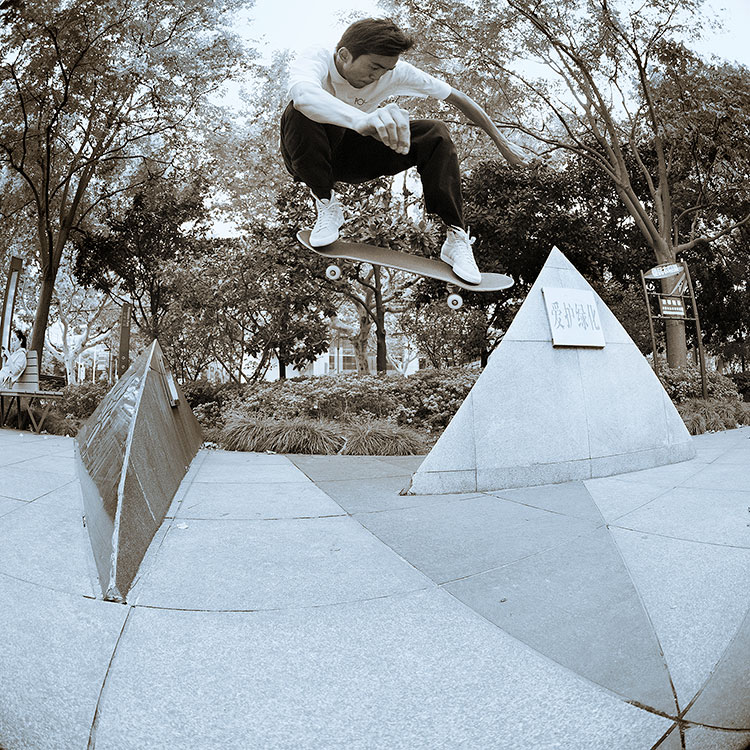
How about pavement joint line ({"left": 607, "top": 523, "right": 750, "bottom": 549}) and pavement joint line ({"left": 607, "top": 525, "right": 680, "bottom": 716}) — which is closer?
pavement joint line ({"left": 607, "top": 525, "right": 680, "bottom": 716})

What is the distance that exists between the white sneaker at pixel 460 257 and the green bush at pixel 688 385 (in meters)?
9.48

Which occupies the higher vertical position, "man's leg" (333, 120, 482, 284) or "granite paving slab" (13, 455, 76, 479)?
"man's leg" (333, 120, 482, 284)

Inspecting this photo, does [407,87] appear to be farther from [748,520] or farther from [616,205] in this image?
[616,205]

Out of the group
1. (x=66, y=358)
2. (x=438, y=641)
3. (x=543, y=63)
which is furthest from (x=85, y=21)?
(x=66, y=358)

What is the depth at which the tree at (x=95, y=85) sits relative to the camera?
11.8m

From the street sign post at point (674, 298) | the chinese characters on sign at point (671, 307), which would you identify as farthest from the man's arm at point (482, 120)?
the chinese characters on sign at point (671, 307)

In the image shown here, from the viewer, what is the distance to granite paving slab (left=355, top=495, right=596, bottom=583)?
8.61ft

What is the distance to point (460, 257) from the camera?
4605mm

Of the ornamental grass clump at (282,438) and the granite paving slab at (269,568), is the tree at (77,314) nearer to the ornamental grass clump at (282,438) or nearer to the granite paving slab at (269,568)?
the ornamental grass clump at (282,438)

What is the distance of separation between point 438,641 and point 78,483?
3.61 meters

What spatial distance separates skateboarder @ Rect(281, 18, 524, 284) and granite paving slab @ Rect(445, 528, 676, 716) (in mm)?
2620

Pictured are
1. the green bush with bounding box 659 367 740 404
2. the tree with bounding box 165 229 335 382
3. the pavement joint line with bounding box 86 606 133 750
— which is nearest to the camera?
the pavement joint line with bounding box 86 606 133 750

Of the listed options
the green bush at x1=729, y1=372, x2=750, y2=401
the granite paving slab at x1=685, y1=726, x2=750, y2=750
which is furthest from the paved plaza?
the green bush at x1=729, y1=372, x2=750, y2=401

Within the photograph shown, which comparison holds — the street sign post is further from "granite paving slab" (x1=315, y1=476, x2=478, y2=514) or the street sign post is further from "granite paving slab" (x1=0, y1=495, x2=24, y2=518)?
"granite paving slab" (x1=0, y1=495, x2=24, y2=518)
